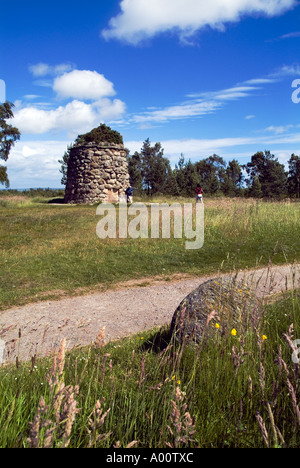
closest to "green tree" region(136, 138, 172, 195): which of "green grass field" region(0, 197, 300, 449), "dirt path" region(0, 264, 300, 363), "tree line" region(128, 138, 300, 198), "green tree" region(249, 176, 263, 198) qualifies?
"tree line" region(128, 138, 300, 198)

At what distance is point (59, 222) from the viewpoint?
48.9 ft

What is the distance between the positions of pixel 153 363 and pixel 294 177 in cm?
4711

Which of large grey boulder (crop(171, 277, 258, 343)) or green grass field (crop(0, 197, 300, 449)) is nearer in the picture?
green grass field (crop(0, 197, 300, 449))

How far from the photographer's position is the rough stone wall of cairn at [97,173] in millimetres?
23250

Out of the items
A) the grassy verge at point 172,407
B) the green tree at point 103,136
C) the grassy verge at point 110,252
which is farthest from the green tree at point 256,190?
the grassy verge at point 172,407

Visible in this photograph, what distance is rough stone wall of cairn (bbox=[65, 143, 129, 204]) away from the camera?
23.2m

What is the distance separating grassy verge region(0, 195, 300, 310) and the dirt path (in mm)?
598

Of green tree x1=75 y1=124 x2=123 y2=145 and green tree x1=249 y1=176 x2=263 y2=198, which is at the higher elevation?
green tree x1=75 y1=124 x2=123 y2=145

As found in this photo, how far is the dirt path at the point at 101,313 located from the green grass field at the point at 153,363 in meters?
0.53

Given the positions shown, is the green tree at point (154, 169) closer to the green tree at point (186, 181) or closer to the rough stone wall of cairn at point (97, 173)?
the green tree at point (186, 181)

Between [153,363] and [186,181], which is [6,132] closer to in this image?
[186,181]

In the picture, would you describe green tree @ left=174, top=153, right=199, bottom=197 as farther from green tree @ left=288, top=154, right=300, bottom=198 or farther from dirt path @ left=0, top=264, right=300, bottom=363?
dirt path @ left=0, top=264, right=300, bottom=363

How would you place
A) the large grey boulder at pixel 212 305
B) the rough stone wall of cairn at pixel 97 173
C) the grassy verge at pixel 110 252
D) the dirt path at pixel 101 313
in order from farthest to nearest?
the rough stone wall of cairn at pixel 97 173 → the grassy verge at pixel 110 252 → the dirt path at pixel 101 313 → the large grey boulder at pixel 212 305
